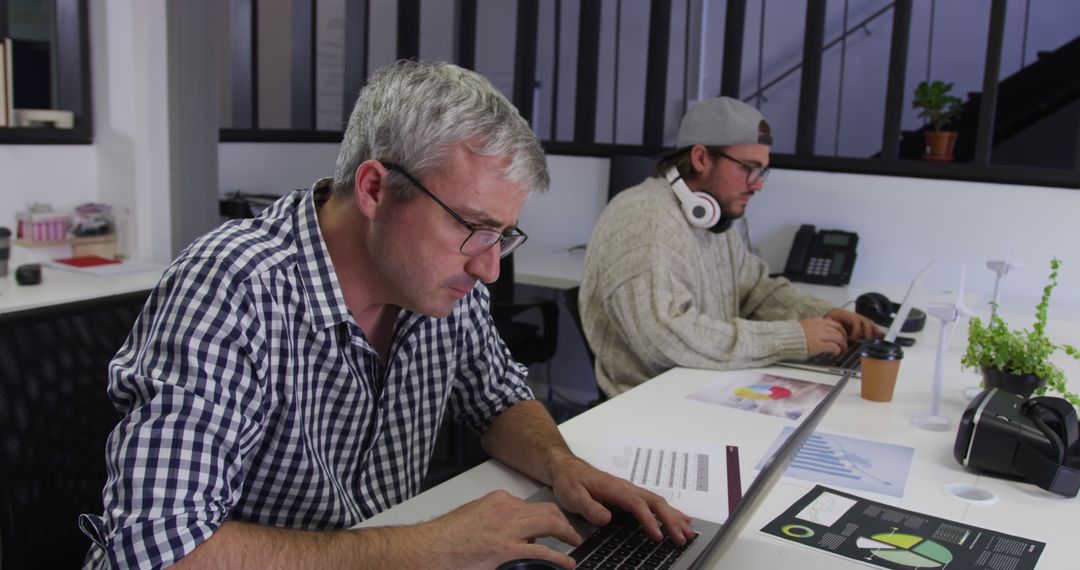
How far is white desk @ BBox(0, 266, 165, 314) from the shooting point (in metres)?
2.82

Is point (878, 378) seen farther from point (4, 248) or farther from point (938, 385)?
point (4, 248)

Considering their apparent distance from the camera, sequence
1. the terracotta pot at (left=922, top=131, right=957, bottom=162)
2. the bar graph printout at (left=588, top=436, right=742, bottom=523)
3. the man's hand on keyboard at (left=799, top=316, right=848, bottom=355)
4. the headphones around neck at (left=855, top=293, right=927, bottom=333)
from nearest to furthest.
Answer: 1. the bar graph printout at (left=588, top=436, right=742, bottom=523)
2. the man's hand on keyboard at (left=799, top=316, right=848, bottom=355)
3. the headphones around neck at (left=855, top=293, right=927, bottom=333)
4. the terracotta pot at (left=922, top=131, right=957, bottom=162)

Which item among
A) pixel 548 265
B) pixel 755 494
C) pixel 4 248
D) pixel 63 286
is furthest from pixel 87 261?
pixel 755 494

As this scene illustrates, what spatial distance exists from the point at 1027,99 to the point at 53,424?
5.94m

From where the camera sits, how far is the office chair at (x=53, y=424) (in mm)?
1153

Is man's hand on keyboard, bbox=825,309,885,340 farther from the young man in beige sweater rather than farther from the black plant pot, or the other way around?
the black plant pot

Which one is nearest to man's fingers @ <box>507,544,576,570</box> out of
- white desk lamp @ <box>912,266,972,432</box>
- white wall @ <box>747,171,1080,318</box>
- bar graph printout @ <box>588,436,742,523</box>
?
bar graph printout @ <box>588,436,742,523</box>

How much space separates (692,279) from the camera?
7.46 ft

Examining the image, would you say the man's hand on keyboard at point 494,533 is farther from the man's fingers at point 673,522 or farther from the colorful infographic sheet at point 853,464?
the colorful infographic sheet at point 853,464

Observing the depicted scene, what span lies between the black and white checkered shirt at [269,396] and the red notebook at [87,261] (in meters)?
2.47

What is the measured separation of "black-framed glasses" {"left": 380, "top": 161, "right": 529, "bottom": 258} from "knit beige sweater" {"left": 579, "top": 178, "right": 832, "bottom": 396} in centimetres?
91

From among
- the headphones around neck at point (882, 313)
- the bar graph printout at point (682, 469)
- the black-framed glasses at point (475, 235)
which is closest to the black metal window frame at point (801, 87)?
the headphones around neck at point (882, 313)

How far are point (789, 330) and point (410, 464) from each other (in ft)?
3.53

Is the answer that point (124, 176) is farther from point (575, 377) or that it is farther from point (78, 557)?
point (78, 557)
